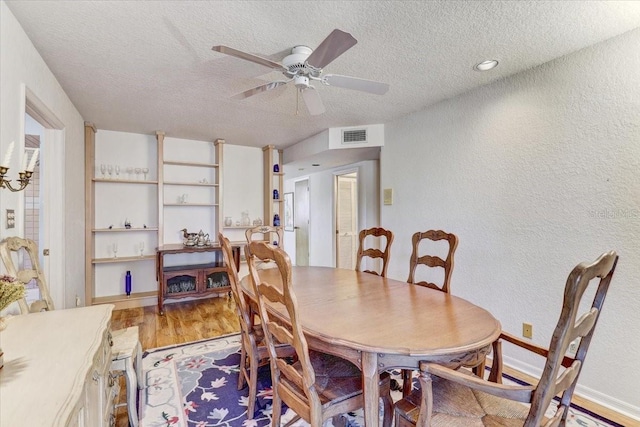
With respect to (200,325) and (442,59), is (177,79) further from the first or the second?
(200,325)

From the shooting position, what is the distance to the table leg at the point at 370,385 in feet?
3.95

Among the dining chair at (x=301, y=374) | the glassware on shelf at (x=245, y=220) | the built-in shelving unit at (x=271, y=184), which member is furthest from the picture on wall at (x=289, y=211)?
the dining chair at (x=301, y=374)

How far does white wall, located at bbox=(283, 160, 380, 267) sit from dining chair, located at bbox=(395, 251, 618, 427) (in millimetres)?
3430

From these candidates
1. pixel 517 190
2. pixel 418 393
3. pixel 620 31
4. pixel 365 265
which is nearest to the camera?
pixel 418 393

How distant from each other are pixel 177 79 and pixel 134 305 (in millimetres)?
3129

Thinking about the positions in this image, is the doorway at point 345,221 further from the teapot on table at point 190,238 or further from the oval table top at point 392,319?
the oval table top at point 392,319

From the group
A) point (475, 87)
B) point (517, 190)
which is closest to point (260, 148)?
point (475, 87)

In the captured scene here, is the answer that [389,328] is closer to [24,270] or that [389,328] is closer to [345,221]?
[24,270]

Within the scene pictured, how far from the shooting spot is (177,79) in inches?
100

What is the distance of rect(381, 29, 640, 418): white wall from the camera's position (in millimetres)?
1942

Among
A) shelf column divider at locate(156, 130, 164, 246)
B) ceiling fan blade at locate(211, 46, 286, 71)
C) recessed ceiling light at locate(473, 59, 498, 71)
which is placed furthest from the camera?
shelf column divider at locate(156, 130, 164, 246)

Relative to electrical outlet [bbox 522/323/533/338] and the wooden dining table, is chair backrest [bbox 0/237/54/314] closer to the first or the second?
the wooden dining table

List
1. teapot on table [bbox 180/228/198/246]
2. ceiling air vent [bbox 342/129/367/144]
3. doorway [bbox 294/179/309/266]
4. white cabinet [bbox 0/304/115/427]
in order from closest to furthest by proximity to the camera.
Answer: white cabinet [bbox 0/304/115/427], ceiling air vent [bbox 342/129/367/144], teapot on table [bbox 180/228/198/246], doorway [bbox 294/179/309/266]

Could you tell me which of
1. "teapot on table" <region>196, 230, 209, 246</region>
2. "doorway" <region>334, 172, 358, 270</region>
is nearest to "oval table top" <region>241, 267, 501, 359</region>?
"teapot on table" <region>196, 230, 209, 246</region>
